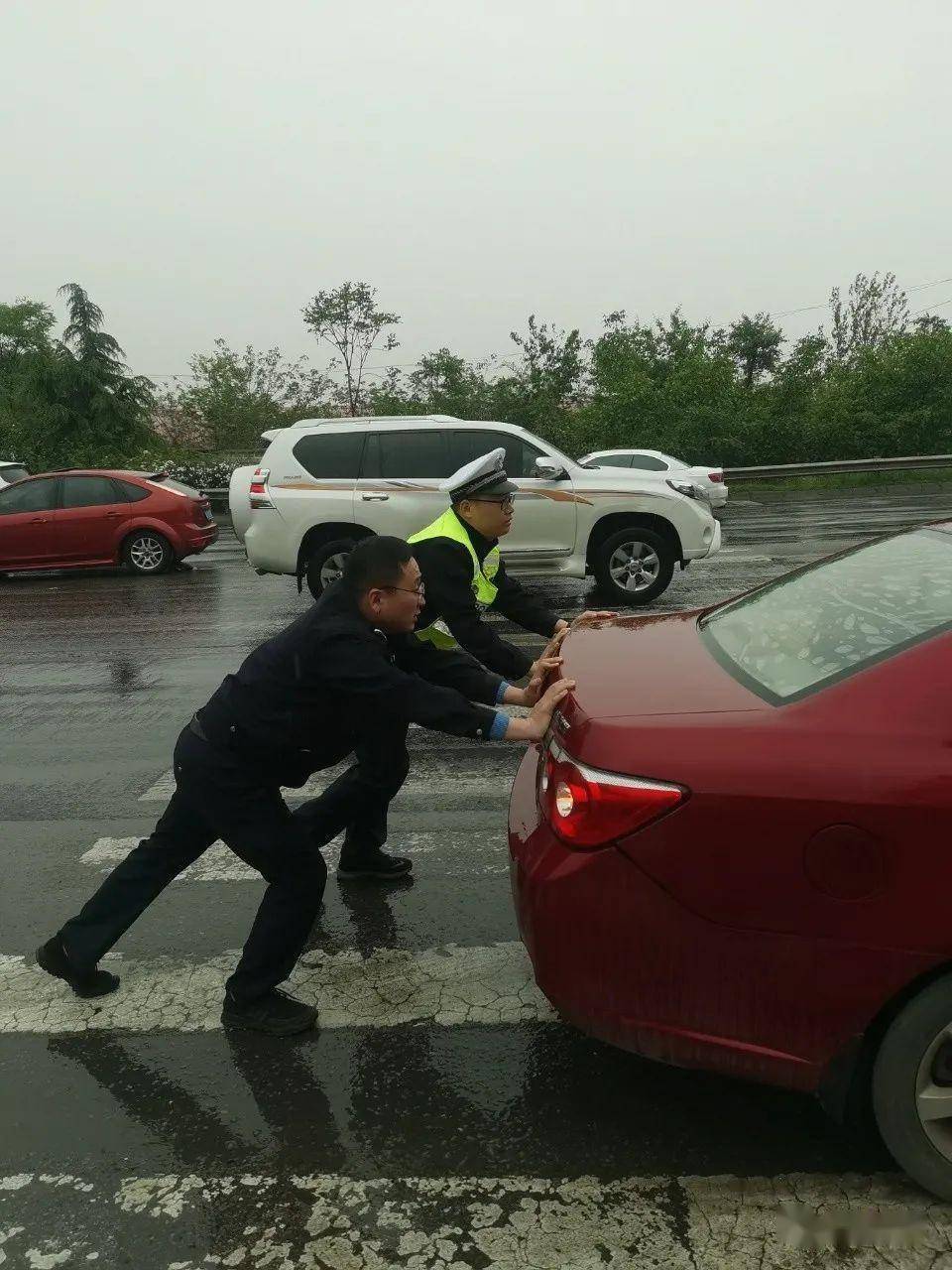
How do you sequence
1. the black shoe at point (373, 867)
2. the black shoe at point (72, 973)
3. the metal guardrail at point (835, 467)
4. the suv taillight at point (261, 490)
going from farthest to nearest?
the metal guardrail at point (835, 467) < the suv taillight at point (261, 490) < the black shoe at point (373, 867) < the black shoe at point (72, 973)

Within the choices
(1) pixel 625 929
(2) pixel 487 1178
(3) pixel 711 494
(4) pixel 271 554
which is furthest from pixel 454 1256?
(3) pixel 711 494

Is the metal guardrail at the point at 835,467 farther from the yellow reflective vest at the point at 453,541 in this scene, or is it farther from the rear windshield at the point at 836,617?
the rear windshield at the point at 836,617

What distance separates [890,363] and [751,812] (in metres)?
27.8

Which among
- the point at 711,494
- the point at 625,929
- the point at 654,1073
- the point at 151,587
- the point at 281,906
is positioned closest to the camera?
the point at 625,929

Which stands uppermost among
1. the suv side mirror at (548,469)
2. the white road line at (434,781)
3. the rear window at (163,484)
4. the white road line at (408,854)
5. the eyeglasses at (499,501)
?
the eyeglasses at (499,501)

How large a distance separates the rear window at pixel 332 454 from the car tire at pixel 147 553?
439 centimetres

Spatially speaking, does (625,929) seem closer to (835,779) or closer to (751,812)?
(751,812)

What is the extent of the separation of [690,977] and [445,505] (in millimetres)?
8648

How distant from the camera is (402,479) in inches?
426

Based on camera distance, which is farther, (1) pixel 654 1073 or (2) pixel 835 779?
(1) pixel 654 1073

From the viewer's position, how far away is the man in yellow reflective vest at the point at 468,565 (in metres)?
4.07

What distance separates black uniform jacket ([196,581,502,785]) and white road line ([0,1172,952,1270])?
117 centimetres

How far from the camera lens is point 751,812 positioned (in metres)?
2.32

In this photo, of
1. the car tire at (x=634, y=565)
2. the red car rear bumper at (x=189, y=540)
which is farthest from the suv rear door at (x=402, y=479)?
the red car rear bumper at (x=189, y=540)
